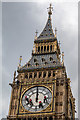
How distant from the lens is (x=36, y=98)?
4759 centimetres

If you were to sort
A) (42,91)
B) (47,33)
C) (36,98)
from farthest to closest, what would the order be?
1. (47,33)
2. (42,91)
3. (36,98)

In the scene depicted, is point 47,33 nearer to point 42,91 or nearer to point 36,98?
point 42,91

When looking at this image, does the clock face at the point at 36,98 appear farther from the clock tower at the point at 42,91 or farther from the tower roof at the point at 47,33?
the tower roof at the point at 47,33

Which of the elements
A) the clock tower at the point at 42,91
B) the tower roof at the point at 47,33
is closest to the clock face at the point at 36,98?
the clock tower at the point at 42,91

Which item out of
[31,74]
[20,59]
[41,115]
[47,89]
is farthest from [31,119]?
[20,59]

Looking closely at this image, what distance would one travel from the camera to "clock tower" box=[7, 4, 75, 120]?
151 ft

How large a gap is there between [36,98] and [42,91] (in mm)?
1346

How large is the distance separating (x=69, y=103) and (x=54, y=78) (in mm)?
3891

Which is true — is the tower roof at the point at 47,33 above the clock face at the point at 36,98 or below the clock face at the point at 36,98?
above

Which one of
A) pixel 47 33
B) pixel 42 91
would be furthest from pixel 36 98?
pixel 47 33

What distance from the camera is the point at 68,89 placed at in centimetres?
5050

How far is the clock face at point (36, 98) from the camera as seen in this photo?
46688 millimetres

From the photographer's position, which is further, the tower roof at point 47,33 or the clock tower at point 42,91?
the tower roof at point 47,33

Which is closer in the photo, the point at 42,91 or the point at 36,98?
the point at 36,98
